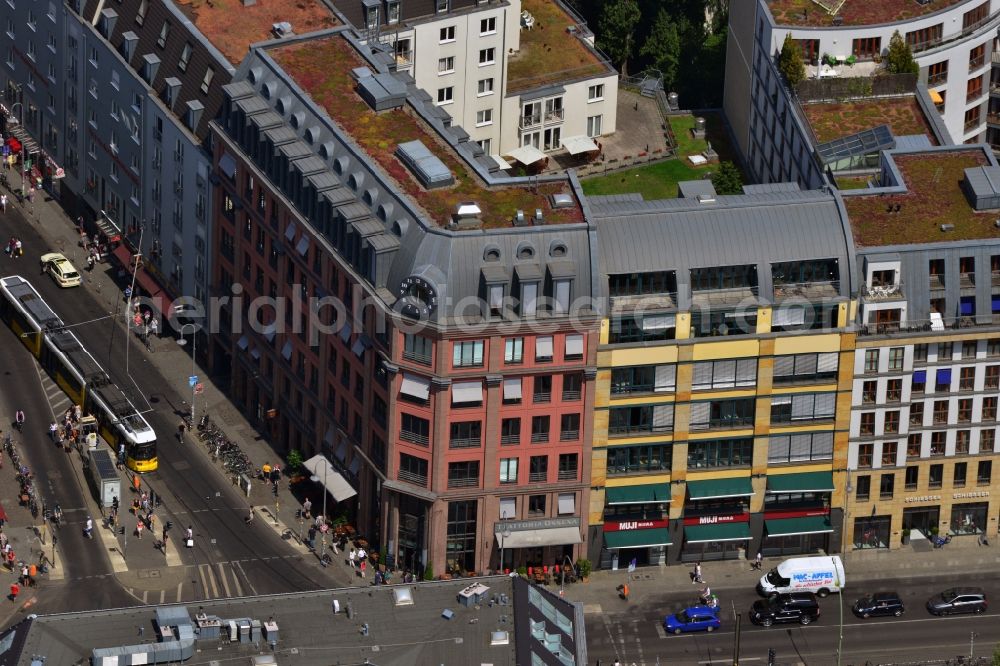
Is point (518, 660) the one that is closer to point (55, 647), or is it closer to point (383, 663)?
point (383, 663)

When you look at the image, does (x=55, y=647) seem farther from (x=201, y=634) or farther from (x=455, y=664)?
(x=455, y=664)

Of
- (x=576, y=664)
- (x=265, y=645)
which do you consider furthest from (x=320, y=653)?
(x=576, y=664)

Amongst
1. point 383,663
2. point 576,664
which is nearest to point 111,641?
point 383,663

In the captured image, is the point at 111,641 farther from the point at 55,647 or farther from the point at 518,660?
the point at 518,660

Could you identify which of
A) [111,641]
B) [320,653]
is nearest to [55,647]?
[111,641]

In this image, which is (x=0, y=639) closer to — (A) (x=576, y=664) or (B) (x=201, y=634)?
(B) (x=201, y=634)

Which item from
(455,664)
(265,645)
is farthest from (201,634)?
(455,664)
